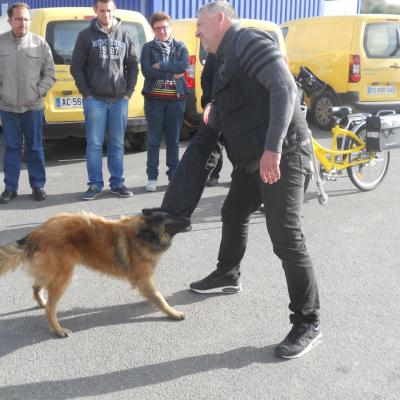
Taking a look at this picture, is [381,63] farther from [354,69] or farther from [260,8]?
[260,8]

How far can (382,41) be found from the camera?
9.95 metres

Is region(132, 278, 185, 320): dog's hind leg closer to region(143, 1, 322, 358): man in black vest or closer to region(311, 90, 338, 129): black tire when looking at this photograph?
region(143, 1, 322, 358): man in black vest

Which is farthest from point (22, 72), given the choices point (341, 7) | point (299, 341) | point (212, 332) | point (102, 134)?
point (341, 7)

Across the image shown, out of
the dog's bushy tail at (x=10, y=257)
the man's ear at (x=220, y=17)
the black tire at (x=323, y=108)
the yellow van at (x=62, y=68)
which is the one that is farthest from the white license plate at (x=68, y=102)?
the black tire at (x=323, y=108)

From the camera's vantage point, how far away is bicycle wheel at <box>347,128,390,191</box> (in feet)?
21.0

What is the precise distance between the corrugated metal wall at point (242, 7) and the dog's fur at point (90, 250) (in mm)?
10575

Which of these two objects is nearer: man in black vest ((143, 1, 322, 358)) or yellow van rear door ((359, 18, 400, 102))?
man in black vest ((143, 1, 322, 358))

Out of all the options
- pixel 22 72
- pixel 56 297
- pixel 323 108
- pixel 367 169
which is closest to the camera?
pixel 56 297

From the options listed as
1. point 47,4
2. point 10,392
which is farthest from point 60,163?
point 47,4

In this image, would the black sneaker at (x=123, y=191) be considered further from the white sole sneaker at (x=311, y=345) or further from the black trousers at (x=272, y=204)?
the white sole sneaker at (x=311, y=345)

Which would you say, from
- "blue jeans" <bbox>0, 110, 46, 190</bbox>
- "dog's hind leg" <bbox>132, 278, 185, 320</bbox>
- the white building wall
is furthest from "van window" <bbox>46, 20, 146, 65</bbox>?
the white building wall

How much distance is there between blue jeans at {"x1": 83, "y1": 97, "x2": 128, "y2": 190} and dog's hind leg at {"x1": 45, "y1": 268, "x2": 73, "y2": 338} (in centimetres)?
300

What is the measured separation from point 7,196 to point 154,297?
125 inches

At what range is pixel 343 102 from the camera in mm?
10094
